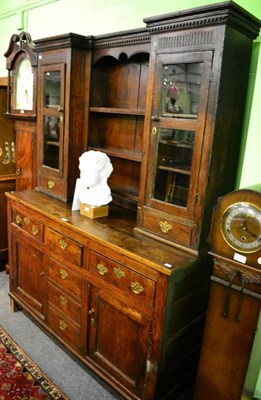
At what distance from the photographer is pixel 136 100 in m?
2.23

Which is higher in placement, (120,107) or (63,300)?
(120,107)

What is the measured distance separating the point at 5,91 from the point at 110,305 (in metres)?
2.30

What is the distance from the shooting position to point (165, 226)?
1.76 m

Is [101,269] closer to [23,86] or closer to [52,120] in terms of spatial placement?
[52,120]

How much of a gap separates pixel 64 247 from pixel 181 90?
1.16 m

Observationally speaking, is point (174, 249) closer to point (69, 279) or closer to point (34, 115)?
point (69, 279)

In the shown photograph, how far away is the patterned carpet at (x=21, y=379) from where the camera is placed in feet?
6.35

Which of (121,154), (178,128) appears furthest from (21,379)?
(178,128)

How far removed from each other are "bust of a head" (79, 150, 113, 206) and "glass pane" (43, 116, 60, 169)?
42 centimetres

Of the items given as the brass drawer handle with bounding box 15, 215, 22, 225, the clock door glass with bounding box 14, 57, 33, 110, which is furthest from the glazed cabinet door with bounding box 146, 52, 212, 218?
the clock door glass with bounding box 14, 57, 33, 110

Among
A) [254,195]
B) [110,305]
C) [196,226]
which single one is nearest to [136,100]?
[196,226]

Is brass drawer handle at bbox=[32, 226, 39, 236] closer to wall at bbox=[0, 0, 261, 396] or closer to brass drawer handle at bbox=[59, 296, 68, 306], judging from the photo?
brass drawer handle at bbox=[59, 296, 68, 306]

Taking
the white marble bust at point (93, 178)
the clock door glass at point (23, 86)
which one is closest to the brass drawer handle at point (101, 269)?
the white marble bust at point (93, 178)

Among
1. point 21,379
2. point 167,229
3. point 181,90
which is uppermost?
point 181,90
